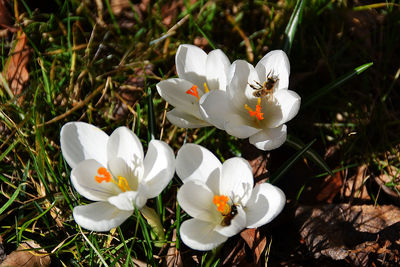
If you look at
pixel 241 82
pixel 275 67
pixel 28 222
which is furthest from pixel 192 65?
pixel 28 222

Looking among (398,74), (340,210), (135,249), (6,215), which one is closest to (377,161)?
(340,210)

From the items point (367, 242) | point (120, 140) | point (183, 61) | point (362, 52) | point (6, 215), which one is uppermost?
point (183, 61)

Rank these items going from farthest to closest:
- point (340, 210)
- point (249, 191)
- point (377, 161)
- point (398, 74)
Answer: point (398, 74) < point (377, 161) < point (340, 210) < point (249, 191)

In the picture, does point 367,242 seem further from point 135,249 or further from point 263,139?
point 135,249

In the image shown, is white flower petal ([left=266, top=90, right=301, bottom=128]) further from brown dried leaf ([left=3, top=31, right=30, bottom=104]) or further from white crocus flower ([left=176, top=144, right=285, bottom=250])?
brown dried leaf ([left=3, top=31, right=30, bottom=104])

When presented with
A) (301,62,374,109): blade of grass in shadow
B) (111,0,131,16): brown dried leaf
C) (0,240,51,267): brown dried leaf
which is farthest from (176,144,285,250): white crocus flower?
(111,0,131,16): brown dried leaf

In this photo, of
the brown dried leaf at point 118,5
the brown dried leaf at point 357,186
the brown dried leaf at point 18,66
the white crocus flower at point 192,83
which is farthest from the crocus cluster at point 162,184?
the brown dried leaf at point 118,5
